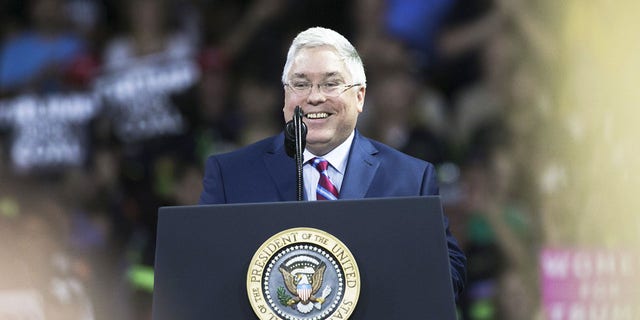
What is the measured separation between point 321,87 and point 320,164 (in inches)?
5.8

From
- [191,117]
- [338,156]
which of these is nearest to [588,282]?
[191,117]

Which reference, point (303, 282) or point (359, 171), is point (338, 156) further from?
point (303, 282)

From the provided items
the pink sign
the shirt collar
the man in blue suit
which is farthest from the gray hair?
the pink sign

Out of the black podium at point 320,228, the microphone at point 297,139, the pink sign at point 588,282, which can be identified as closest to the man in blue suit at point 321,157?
the microphone at point 297,139

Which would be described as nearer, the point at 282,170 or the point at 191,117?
the point at 282,170

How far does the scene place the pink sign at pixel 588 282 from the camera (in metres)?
4.79

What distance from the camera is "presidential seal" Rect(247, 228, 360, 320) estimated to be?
174 centimetres

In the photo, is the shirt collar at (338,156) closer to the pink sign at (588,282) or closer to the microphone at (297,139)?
the microphone at (297,139)

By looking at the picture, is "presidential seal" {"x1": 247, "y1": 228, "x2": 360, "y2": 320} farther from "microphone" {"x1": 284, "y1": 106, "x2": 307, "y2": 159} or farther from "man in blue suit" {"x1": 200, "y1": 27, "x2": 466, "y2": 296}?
"man in blue suit" {"x1": 200, "y1": 27, "x2": 466, "y2": 296}

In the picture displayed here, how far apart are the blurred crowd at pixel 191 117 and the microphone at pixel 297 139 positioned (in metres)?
3.02

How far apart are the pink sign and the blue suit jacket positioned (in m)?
2.75

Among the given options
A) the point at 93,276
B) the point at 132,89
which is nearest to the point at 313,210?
the point at 93,276

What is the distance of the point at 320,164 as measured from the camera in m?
2.16

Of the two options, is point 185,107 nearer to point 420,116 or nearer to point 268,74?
point 268,74
